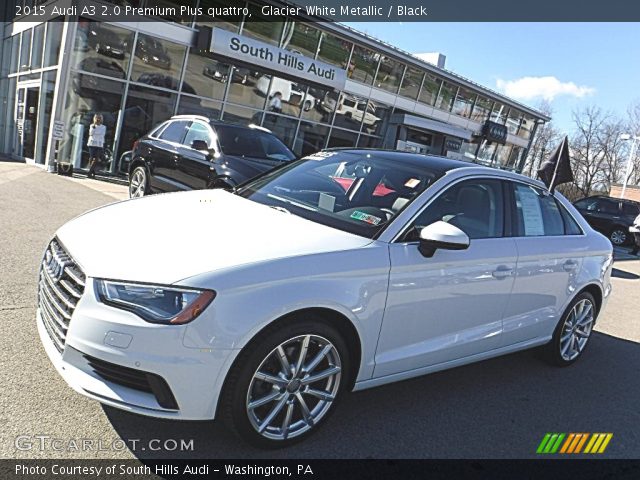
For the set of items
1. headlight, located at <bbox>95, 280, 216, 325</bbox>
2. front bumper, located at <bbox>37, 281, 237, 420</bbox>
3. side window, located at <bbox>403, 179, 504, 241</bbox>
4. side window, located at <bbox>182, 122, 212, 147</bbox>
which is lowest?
front bumper, located at <bbox>37, 281, 237, 420</bbox>

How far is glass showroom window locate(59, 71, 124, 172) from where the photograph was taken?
14.3 meters

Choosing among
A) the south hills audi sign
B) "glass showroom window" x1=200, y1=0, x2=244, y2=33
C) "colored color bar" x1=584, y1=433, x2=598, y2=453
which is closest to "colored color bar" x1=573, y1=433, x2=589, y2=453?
"colored color bar" x1=584, y1=433, x2=598, y2=453

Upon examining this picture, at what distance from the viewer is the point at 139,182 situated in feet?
30.8

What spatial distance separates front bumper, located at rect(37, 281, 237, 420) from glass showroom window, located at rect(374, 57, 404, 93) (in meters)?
20.1

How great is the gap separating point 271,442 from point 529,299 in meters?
2.38

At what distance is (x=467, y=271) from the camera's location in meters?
3.51

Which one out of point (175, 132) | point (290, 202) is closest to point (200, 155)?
point (175, 132)

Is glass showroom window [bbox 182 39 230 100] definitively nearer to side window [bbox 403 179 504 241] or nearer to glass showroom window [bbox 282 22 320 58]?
glass showroom window [bbox 282 22 320 58]

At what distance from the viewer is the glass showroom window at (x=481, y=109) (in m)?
26.8

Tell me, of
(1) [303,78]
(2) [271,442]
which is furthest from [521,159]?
(2) [271,442]

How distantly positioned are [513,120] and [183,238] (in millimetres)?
30096

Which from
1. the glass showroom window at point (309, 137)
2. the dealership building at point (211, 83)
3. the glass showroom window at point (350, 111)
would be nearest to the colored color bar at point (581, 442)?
the dealership building at point (211, 83)

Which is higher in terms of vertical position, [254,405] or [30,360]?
[254,405]

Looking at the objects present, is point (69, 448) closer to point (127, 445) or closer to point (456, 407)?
point (127, 445)
